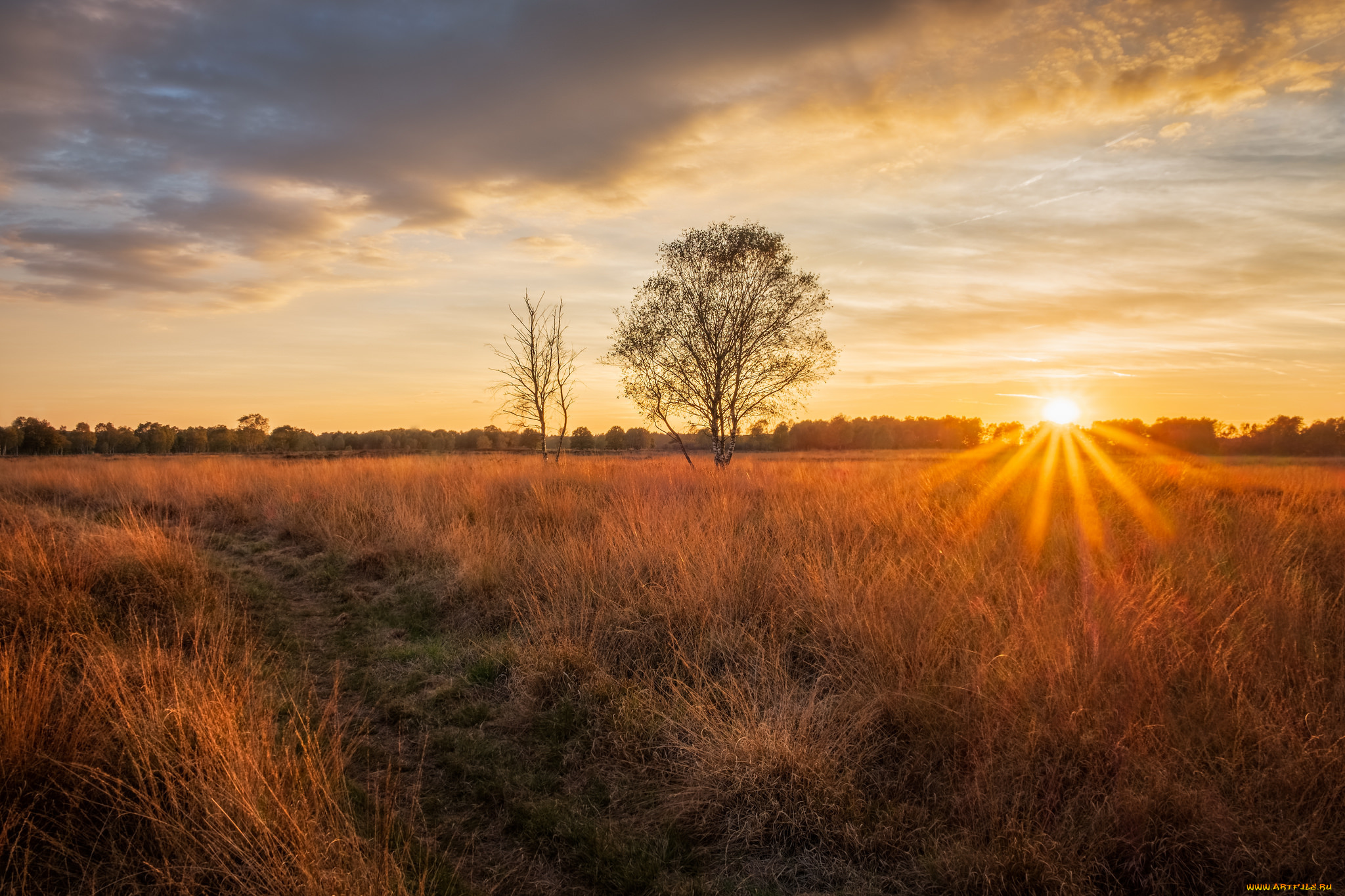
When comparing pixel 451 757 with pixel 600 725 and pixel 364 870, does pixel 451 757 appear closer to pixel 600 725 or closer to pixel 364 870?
pixel 600 725

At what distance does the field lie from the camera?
9.27ft

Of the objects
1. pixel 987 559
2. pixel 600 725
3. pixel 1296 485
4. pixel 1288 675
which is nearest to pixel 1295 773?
pixel 1288 675

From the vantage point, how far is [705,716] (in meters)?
3.89

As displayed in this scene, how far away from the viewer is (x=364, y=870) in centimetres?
248

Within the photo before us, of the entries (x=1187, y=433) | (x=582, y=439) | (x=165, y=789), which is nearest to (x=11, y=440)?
(x=582, y=439)

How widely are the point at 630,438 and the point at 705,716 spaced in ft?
250

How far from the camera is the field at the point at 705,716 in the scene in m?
2.83

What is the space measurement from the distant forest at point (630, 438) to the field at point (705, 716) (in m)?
37.4

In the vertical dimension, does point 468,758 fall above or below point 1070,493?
below

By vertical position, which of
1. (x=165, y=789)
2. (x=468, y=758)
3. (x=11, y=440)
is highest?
(x=11, y=440)

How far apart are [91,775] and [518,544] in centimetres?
555

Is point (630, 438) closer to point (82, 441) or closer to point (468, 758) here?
point (82, 441)

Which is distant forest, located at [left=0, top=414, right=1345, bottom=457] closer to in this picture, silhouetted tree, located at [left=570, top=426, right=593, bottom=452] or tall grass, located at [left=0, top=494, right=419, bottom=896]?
Result: silhouetted tree, located at [left=570, top=426, right=593, bottom=452]

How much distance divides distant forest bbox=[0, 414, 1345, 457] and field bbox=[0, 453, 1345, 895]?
37.4 meters
